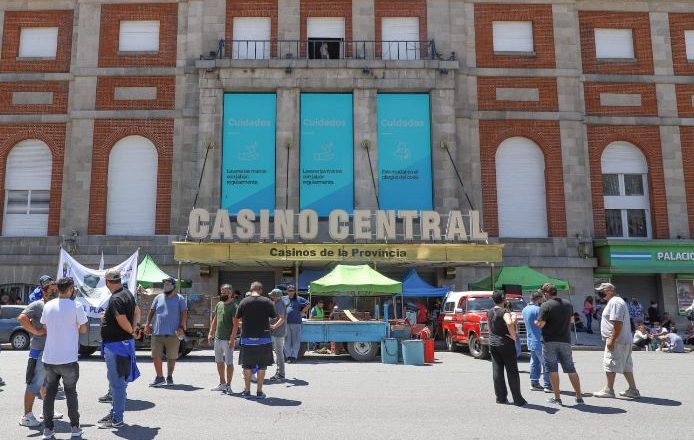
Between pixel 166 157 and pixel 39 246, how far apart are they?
634cm

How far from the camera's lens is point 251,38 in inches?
1022

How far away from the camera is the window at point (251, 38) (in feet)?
84.3

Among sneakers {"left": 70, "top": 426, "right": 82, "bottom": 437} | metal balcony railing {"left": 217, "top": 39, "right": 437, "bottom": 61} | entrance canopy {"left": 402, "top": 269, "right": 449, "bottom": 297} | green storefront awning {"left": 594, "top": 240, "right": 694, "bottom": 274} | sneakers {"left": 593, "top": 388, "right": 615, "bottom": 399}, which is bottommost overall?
sneakers {"left": 593, "top": 388, "right": 615, "bottom": 399}

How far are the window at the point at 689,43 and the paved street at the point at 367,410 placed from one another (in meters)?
19.8

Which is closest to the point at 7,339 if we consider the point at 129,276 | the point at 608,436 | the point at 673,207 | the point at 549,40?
the point at 129,276

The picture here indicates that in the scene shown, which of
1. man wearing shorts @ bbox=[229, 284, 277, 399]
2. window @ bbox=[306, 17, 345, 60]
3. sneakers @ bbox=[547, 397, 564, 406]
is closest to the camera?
sneakers @ bbox=[547, 397, 564, 406]

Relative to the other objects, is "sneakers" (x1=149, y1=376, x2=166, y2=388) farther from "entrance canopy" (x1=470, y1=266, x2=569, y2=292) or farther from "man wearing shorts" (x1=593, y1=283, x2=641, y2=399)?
"entrance canopy" (x1=470, y1=266, x2=569, y2=292)

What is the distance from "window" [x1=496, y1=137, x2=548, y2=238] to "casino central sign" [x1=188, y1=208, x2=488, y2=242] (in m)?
3.59

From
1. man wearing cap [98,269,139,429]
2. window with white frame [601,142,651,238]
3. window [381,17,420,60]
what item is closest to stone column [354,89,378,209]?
window [381,17,420,60]

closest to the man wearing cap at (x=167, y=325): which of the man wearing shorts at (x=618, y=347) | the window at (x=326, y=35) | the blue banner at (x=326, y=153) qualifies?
the man wearing shorts at (x=618, y=347)

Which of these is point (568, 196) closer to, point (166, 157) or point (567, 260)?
point (567, 260)

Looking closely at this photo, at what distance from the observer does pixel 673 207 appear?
25.7m

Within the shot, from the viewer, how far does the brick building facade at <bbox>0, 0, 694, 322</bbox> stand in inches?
966

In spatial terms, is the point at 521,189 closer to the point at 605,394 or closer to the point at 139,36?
the point at 605,394
